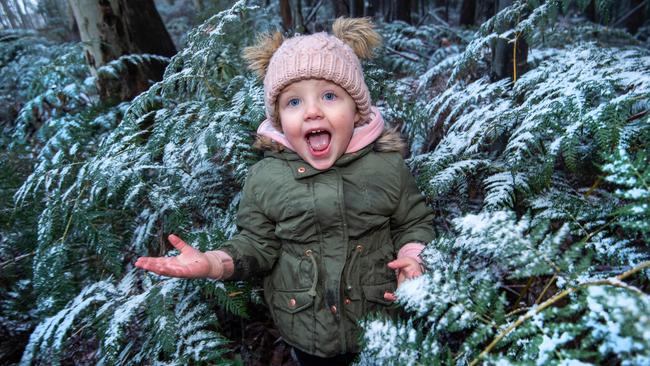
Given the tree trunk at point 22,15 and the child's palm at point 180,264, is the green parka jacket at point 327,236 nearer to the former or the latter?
the child's palm at point 180,264

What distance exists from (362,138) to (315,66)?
0.46 metres

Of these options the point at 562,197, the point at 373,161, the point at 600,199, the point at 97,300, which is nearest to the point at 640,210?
the point at 562,197

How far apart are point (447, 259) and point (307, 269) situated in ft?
2.40

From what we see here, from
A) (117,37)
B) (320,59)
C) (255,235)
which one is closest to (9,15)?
(117,37)

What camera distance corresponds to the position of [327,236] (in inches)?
77.6

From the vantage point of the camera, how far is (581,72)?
7.29ft

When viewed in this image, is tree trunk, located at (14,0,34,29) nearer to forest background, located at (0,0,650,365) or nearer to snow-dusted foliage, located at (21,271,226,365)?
forest background, located at (0,0,650,365)

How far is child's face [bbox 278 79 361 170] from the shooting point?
6.20 feet

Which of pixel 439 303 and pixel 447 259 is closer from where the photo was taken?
pixel 439 303

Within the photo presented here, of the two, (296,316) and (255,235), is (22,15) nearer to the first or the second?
(255,235)

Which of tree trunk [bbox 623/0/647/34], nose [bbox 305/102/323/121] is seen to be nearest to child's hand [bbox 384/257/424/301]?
nose [bbox 305/102/323/121]

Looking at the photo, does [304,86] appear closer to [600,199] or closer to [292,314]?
[292,314]

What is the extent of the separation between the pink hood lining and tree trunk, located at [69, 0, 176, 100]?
3.02m

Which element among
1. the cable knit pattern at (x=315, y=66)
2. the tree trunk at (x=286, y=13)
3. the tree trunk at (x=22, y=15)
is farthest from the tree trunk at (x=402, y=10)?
the tree trunk at (x=22, y=15)
